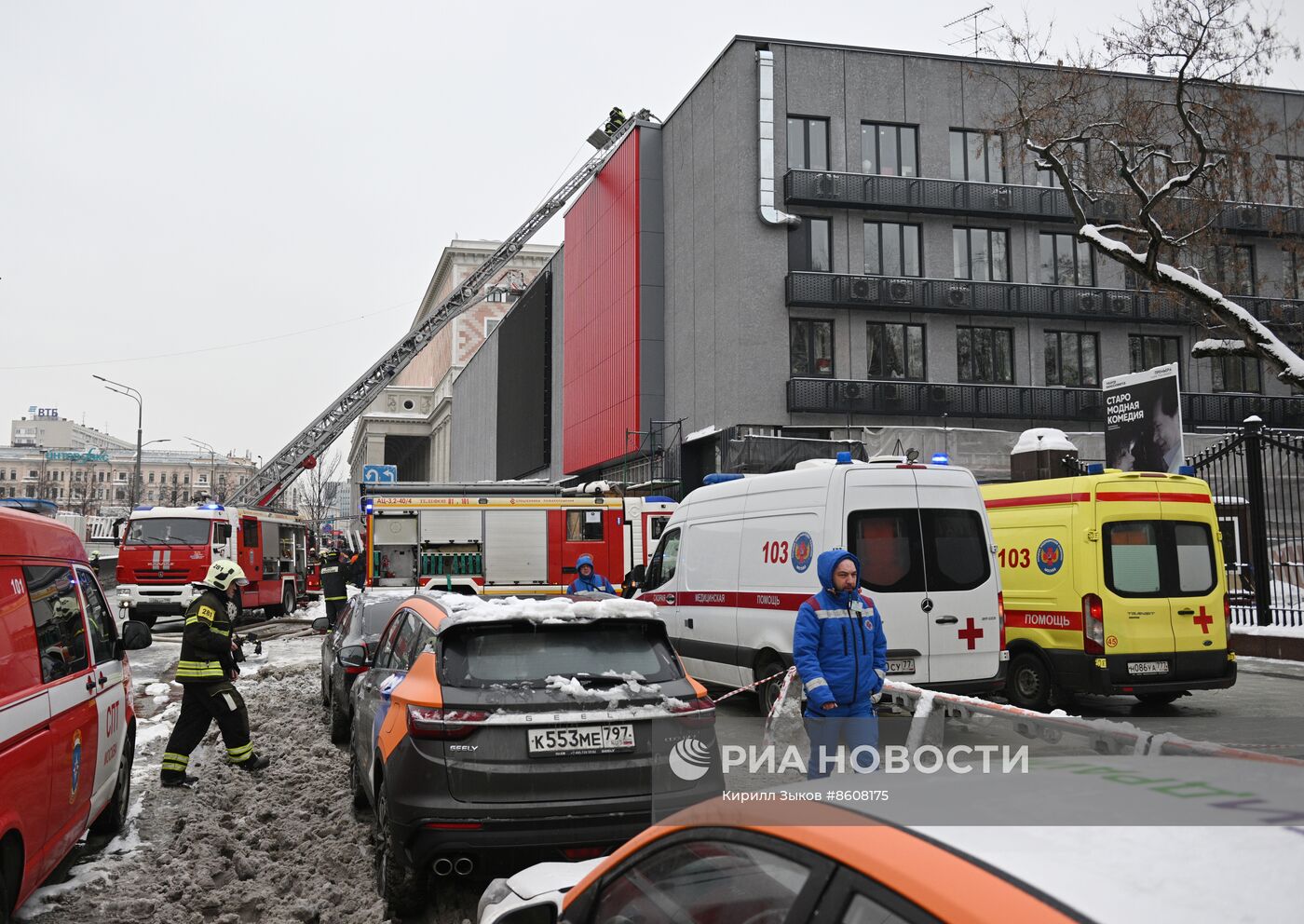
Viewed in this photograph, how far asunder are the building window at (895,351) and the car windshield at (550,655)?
25732mm

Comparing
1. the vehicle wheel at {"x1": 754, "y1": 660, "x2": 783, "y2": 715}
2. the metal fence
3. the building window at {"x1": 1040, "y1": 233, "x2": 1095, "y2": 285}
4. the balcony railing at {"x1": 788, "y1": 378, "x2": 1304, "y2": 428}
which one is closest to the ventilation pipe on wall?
the balcony railing at {"x1": 788, "y1": 378, "x2": 1304, "y2": 428}

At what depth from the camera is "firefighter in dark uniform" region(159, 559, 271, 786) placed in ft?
26.9

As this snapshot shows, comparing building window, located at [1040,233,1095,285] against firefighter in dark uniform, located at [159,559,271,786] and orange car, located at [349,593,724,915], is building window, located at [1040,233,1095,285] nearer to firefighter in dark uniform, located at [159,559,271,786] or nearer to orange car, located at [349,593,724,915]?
firefighter in dark uniform, located at [159,559,271,786]

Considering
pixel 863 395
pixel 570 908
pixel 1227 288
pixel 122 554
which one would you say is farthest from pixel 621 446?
pixel 570 908

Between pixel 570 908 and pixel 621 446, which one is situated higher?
pixel 621 446

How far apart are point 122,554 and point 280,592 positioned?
6133 mm

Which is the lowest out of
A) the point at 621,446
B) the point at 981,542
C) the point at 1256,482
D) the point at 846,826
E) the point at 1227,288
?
the point at 846,826

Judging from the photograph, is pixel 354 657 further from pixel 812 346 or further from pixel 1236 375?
pixel 1236 375

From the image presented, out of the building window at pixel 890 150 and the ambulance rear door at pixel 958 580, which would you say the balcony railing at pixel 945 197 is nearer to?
the building window at pixel 890 150

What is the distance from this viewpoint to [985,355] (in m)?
31.3

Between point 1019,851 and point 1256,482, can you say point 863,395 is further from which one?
point 1019,851

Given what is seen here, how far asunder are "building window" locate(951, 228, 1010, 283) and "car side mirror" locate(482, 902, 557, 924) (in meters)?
30.7

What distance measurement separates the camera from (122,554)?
76.8ft

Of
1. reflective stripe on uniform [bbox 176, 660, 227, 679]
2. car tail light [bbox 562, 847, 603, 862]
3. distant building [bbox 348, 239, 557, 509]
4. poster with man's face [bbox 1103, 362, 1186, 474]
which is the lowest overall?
car tail light [bbox 562, 847, 603, 862]
